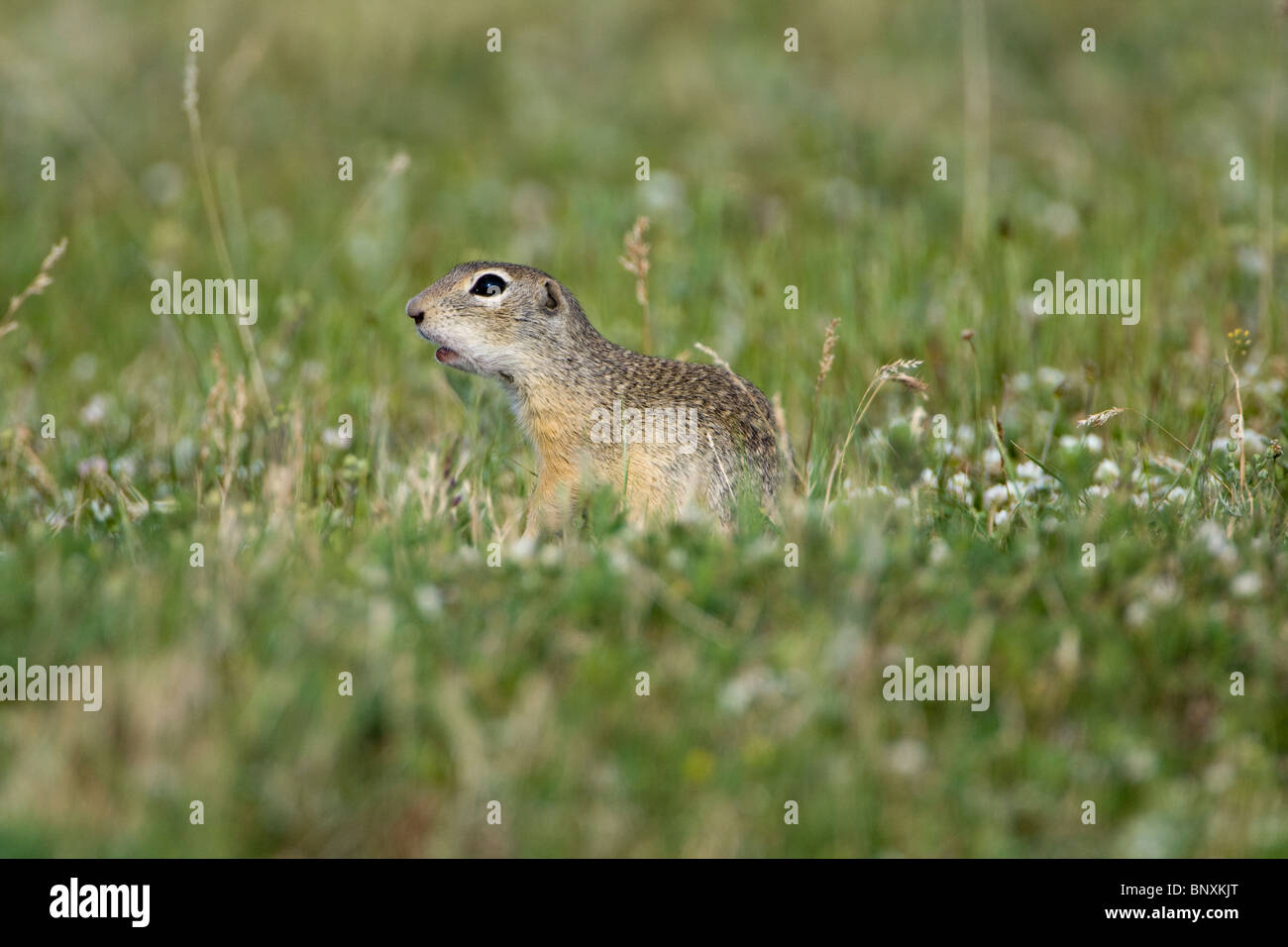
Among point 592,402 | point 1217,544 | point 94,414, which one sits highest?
point 94,414

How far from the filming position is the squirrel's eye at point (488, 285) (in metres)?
5.98

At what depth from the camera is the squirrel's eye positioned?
19.6 ft

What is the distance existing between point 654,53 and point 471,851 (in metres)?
12.4

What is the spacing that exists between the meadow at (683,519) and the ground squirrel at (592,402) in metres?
0.27

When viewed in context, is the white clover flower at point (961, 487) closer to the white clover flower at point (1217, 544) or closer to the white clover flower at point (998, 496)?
the white clover flower at point (998, 496)

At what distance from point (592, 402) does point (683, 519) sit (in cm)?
Result: 95

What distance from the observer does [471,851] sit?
344 cm

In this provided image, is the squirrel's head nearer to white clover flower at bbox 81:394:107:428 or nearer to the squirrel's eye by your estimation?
the squirrel's eye

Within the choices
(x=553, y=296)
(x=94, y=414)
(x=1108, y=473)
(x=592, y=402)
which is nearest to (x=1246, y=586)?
(x=1108, y=473)

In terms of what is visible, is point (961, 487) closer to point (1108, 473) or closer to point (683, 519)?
point (1108, 473)

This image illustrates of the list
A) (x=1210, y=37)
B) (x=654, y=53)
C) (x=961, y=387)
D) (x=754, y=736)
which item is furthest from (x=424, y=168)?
(x=754, y=736)

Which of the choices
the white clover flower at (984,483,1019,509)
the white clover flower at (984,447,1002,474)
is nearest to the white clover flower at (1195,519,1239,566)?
the white clover flower at (984,483,1019,509)

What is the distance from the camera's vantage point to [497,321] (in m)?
5.96

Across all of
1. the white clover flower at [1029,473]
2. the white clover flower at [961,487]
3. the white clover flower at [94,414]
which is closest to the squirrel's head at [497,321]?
the white clover flower at [961,487]
